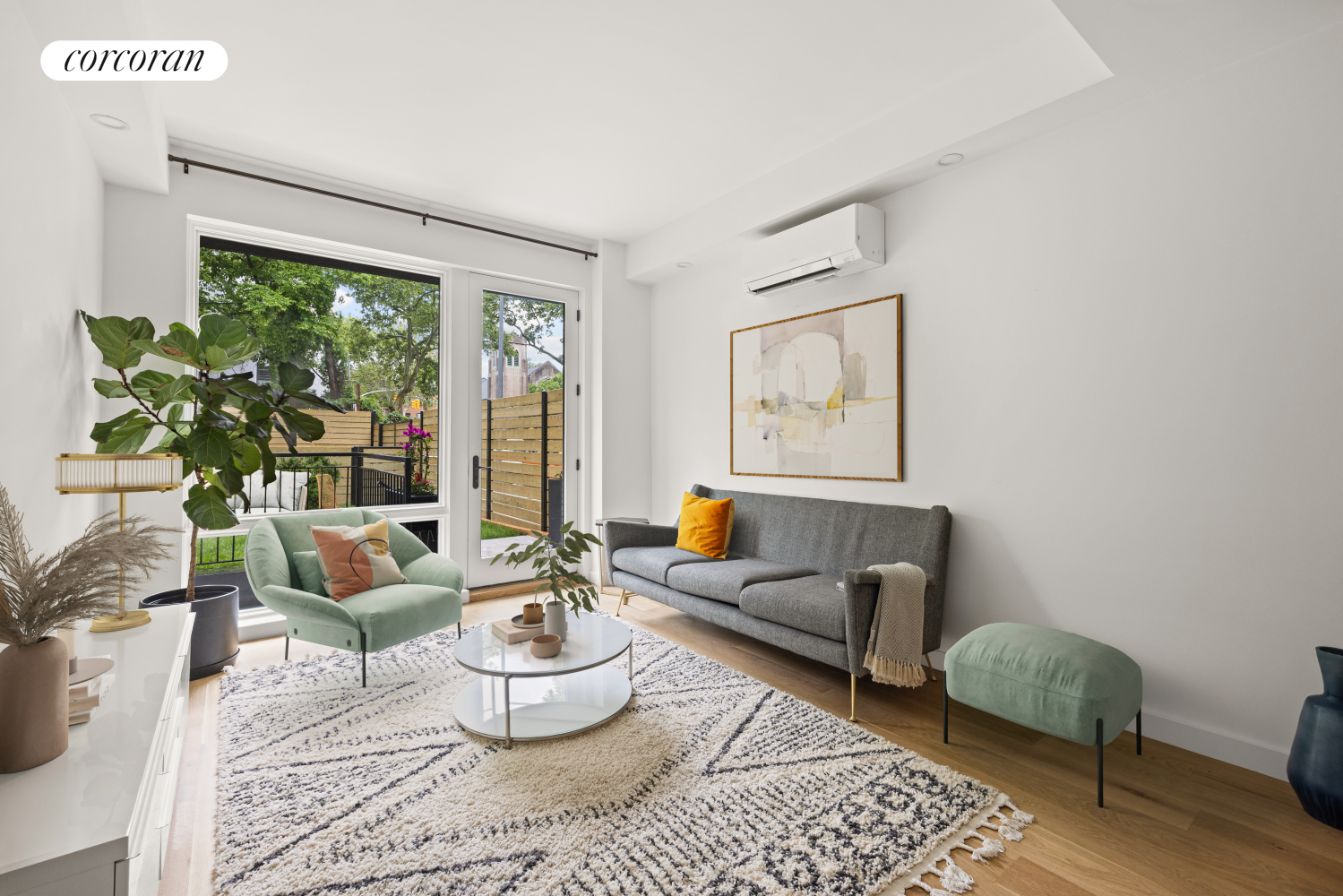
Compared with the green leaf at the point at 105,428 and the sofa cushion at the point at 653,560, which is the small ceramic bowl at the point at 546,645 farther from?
the green leaf at the point at 105,428

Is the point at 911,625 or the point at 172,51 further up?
the point at 172,51

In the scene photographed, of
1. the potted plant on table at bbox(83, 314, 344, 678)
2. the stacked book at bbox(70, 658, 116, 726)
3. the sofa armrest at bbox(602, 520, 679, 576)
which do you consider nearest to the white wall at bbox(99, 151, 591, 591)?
the potted plant on table at bbox(83, 314, 344, 678)

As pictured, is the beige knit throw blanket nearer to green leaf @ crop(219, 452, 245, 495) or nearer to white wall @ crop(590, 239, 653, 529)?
white wall @ crop(590, 239, 653, 529)

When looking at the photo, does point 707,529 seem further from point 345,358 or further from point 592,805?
point 345,358

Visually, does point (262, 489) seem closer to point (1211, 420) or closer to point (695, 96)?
point (695, 96)

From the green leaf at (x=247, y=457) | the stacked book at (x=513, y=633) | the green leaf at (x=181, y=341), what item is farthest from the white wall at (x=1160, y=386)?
the green leaf at (x=181, y=341)

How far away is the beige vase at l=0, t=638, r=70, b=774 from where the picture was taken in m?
1.20

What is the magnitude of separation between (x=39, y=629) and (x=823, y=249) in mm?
3497

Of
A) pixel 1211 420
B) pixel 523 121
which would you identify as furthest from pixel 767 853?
pixel 523 121

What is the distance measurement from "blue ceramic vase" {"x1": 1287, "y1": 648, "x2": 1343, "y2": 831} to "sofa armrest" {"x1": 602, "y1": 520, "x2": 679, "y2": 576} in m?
3.17

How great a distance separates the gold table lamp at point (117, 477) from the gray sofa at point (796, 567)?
2.47 m

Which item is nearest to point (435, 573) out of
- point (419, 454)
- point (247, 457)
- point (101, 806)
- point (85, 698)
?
point (247, 457)

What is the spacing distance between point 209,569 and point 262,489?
57 centimetres

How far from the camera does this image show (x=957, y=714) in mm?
2754
